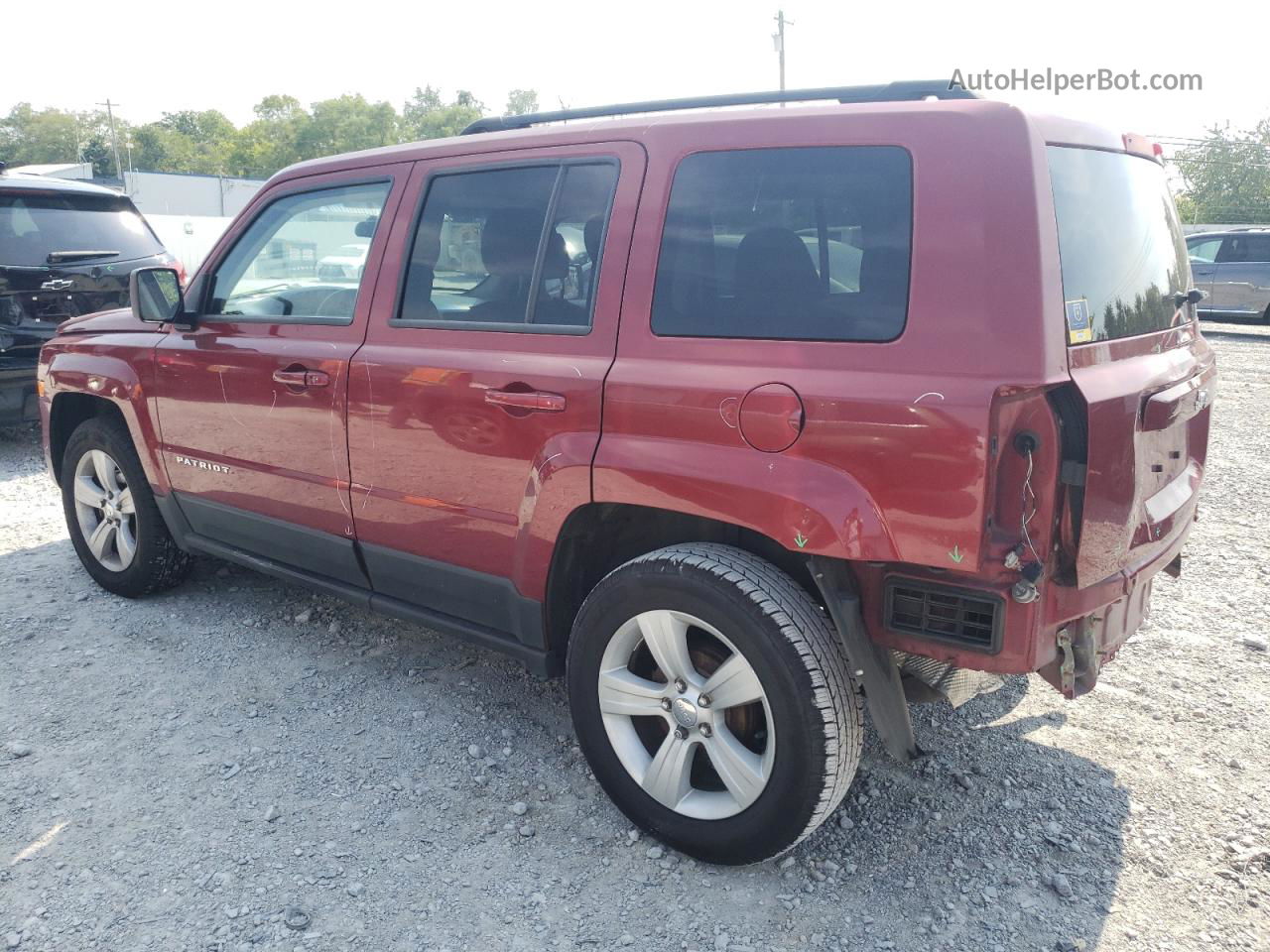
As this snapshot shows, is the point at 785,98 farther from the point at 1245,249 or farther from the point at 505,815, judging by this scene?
the point at 1245,249

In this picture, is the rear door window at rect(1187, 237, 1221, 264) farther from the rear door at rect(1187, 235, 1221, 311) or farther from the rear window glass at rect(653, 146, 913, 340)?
the rear window glass at rect(653, 146, 913, 340)

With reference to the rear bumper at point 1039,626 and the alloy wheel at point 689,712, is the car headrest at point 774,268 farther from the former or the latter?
the alloy wheel at point 689,712

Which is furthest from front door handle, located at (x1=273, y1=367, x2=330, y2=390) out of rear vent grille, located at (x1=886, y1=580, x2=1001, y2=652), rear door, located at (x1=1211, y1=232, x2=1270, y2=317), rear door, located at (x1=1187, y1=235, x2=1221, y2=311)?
rear door, located at (x1=1211, y1=232, x2=1270, y2=317)

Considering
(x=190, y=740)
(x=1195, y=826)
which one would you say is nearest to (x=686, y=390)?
(x=1195, y=826)

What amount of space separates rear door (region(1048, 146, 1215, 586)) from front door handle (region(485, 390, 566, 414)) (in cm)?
132

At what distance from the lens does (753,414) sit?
2389 millimetres

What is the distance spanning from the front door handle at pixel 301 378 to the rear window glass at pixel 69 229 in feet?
15.2

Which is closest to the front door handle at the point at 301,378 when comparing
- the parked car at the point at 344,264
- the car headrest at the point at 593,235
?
the parked car at the point at 344,264

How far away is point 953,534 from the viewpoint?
215 centimetres

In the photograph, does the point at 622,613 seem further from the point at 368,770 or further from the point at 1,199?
the point at 1,199

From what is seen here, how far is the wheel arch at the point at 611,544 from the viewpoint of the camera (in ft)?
8.82

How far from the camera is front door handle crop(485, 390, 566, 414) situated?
2748mm

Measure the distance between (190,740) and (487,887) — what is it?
1.31 metres

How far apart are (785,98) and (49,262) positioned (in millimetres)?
6229
